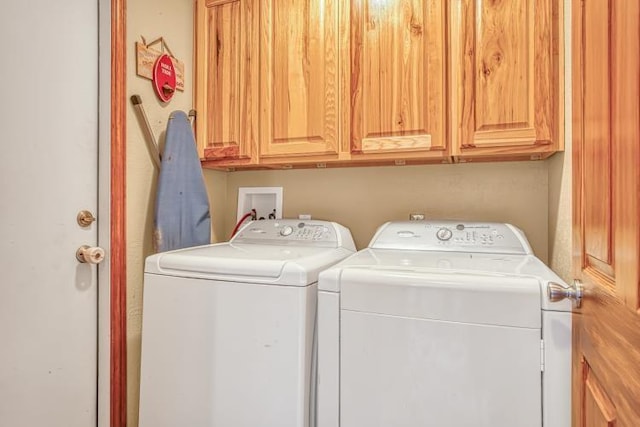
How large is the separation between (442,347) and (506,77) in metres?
1.02

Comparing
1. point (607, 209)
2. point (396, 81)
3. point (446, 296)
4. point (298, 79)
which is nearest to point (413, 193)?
point (396, 81)

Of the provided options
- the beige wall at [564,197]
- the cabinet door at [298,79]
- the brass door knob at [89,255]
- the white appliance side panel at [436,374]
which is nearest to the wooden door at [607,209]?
the white appliance side panel at [436,374]

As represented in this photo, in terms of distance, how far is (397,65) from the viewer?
1.54m

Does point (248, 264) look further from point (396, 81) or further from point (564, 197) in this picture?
point (564, 197)

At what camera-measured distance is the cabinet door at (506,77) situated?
4.42 feet

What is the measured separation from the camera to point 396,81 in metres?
1.54

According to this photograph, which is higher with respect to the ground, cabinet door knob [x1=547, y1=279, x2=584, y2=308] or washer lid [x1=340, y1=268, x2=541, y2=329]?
cabinet door knob [x1=547, y1=279, x2=584, y2=308]

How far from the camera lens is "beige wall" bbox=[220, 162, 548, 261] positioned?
1652mm

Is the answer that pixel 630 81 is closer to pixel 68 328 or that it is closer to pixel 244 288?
pixel 244 288

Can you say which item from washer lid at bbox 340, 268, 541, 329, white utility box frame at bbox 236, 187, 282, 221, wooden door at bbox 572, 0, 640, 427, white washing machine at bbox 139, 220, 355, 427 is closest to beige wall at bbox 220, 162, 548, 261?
white utility box frame at bbox 236, 187, 282, 221

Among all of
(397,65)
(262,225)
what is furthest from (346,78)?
(262,225)

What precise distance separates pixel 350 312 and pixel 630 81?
80 cm

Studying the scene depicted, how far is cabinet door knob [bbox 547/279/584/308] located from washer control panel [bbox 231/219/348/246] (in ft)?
3.10

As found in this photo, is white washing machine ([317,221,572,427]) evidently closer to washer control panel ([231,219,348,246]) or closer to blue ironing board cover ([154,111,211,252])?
washer control panel ([231,219,348,246])
